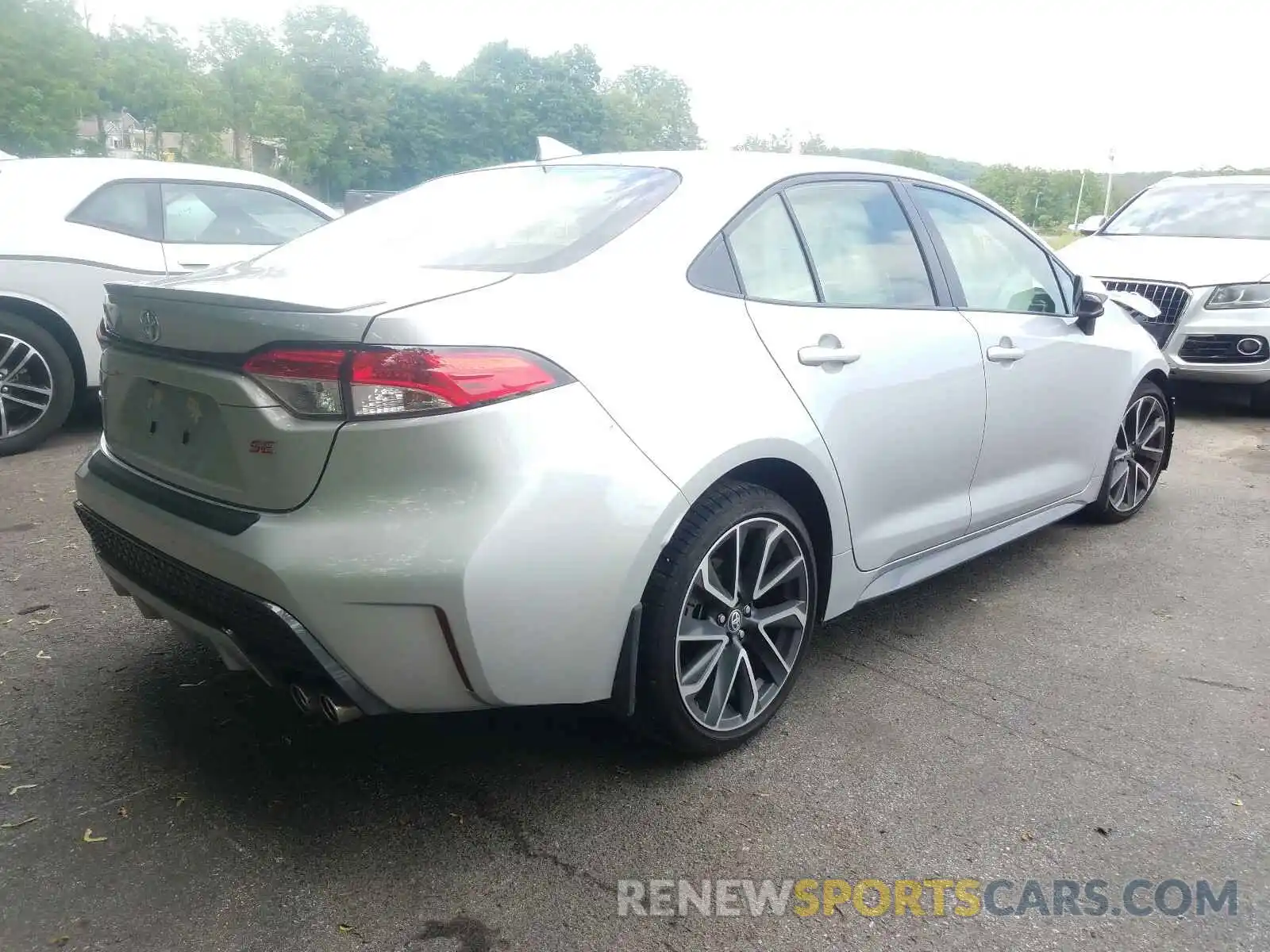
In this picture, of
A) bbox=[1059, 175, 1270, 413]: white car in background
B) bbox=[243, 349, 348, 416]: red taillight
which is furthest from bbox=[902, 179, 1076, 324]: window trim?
bbox=[1059, 175, 1270, 413]: white car in background

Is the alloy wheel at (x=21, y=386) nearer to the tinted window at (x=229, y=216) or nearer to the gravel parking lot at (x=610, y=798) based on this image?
the tinted window at (x=229, y=216)

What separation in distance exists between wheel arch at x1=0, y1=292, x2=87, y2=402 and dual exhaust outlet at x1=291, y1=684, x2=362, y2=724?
428 cm

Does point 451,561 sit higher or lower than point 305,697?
higher

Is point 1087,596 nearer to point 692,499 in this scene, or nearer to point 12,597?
point 692,499

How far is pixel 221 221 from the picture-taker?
6.22 meters

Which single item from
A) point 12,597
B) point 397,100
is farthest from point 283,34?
point 12,597

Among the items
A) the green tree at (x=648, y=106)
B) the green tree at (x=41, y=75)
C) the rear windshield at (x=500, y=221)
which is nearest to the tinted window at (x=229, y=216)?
the rear windshield at (x=500, y=221)

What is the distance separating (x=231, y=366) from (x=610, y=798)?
132 centimetres

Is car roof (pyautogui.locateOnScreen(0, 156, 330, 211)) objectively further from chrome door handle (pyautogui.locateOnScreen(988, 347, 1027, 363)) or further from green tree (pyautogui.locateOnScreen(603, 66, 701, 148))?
green tree (pyautogui.locateOnScreen(603, 66, 701, 148))

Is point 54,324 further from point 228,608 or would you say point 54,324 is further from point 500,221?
point 228,608

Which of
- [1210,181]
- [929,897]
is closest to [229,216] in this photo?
[929,897]

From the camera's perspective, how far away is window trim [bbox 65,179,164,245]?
5.60 meters

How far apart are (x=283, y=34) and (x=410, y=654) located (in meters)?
66.2

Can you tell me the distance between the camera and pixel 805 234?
2.91 meters
